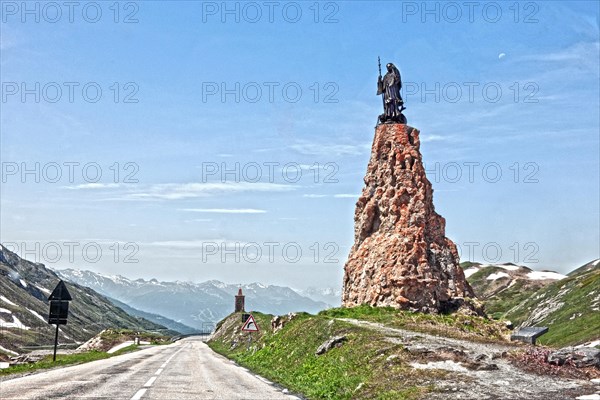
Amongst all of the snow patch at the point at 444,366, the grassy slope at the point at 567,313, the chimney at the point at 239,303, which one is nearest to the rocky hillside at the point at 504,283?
the grassy slope at the point at 567,313

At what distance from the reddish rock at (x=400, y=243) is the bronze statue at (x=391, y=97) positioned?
112 cm

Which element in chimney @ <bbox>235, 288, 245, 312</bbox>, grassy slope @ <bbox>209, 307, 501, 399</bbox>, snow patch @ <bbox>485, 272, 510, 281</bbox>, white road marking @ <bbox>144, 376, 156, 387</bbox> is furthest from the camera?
snow patch @ <bbox>485, 272, 510, 281</bbox>

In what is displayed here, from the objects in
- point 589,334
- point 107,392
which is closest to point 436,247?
point 589,334

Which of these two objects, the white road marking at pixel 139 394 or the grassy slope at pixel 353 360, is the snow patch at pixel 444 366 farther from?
the white road marking at pixel 139 394

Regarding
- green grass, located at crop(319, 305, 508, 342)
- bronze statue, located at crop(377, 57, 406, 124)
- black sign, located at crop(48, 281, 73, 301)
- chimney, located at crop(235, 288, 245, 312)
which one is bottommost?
chimney, located at crop(235, 288, 245, 312)

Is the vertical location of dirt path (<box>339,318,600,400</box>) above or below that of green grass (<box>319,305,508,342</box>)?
above

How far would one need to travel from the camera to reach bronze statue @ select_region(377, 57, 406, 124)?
48.4 meters

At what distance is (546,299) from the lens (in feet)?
338

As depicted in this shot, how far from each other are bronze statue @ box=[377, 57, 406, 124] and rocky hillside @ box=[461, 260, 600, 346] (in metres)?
27.6

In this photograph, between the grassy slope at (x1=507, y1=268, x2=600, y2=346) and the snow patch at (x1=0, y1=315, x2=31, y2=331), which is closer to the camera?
the grassy slope at (x1=507, y1=268, x2=600, y2=346)

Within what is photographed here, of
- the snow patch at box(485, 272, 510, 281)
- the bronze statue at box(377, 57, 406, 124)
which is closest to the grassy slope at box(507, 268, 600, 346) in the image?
the bronze statue at box(377, 57, 406, 124)

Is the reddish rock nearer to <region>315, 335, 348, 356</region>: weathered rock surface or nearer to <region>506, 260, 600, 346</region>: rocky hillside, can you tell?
<region>315, 335, 348, 356</region>: weathered rock surface

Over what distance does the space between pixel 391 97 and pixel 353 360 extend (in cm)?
3050

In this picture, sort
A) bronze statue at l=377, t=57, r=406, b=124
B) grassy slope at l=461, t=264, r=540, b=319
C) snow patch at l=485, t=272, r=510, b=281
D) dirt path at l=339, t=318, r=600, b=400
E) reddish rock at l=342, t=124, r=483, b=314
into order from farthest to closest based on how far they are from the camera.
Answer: snow patch at l=485, t=272, r=510, b=281 < grassy slope at l=461, t=264, r=540, b=319 < bronze statue at l=377, t=57, r=406, b=124 < reddish rock at l=342, t=124, r=483, b=314 < dirt path at l=339, t=318, r=600, b=400
